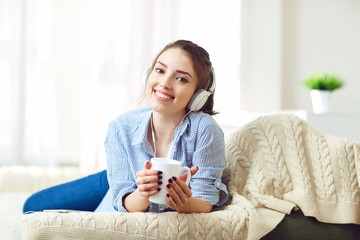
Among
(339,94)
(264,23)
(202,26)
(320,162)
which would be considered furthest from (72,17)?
(320,162)

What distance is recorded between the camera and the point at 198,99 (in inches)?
57.4

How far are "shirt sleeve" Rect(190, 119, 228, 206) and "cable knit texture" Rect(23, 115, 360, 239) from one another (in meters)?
0.07

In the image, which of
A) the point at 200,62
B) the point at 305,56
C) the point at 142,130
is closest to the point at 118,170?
the point at 142,130

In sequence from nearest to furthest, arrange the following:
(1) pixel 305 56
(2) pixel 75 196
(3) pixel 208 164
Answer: (3) pixel 208 164
(2) pixel 75 196
(1) pixel 305 56

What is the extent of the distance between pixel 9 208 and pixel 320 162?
4.46 ft

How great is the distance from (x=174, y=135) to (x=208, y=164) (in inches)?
6.6

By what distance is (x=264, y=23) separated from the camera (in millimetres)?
4074

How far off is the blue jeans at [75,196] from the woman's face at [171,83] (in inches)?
23.4

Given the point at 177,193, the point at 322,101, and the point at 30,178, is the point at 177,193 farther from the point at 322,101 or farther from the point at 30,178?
the point at 322,101

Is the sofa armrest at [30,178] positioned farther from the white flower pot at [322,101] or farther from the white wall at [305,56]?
the white wall at [305,56]

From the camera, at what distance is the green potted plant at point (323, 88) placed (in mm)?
3473

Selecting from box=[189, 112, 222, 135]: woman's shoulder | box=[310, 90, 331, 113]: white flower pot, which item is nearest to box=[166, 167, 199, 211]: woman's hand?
box=[189, 112, 222, 135]: woman's shoulder

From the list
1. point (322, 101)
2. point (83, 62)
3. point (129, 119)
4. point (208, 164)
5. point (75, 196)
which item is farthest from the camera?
point (83, 62)

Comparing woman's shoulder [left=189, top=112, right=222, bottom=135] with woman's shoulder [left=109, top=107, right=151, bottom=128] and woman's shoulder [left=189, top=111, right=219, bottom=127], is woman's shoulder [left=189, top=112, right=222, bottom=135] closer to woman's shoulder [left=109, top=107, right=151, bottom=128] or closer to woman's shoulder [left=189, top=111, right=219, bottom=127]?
woman's shoulder [left=189, top=111, right=219, bottom=127]
